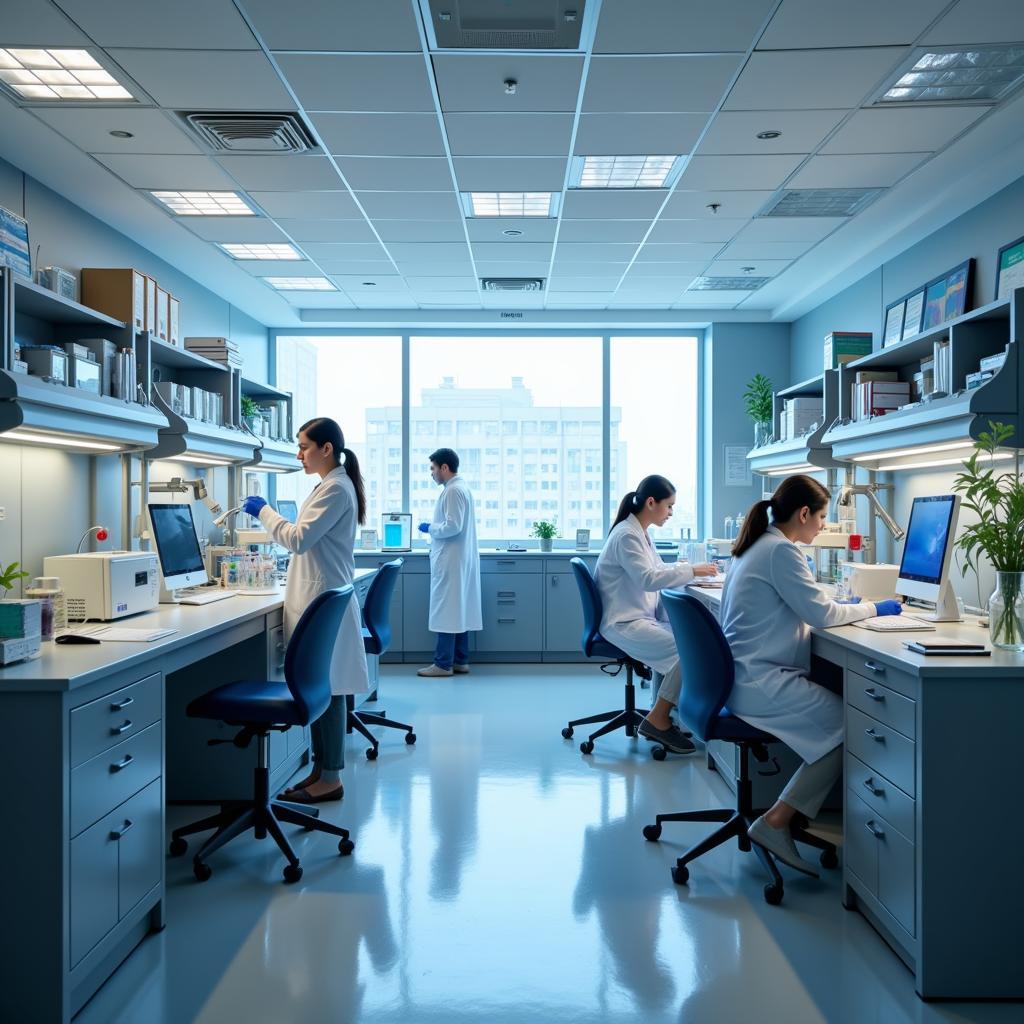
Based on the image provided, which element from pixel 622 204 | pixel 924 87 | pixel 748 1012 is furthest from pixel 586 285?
pixel 748 1012

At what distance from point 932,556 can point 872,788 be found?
1065 mm

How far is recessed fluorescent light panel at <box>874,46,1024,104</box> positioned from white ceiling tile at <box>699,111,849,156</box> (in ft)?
0.82

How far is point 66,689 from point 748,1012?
179 cm

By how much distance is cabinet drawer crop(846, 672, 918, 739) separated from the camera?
2.11 m

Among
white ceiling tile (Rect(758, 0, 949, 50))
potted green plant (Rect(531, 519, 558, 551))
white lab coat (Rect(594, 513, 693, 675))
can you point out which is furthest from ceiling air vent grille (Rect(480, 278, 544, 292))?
white ceiling tile (Rect(758, 0, 949, 50))

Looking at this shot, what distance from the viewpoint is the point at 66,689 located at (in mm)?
1864

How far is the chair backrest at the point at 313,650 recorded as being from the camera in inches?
105

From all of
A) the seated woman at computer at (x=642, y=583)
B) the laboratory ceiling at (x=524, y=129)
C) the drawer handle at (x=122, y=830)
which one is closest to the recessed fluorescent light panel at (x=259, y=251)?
the laboratory ceiling at (x=524, y=129)

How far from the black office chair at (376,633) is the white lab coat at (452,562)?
153 cm

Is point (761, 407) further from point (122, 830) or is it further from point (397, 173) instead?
point (122, 830)

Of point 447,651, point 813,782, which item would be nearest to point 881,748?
point 813,782

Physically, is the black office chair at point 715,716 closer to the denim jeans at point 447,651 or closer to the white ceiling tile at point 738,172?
the white ceiling tile at point 738,172

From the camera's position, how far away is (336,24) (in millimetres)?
2596

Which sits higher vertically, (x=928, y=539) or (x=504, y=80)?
(x=504, y=80)
